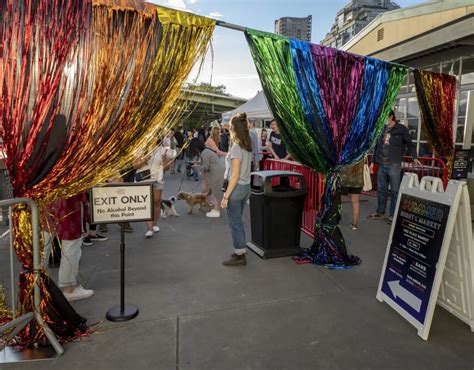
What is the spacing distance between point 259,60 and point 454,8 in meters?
9.55

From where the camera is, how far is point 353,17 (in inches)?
3029

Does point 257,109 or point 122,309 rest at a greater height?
point 257,109

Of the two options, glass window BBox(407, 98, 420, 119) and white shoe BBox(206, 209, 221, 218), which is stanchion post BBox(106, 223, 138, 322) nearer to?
white shoe BBox(206, 209, 221, 218)

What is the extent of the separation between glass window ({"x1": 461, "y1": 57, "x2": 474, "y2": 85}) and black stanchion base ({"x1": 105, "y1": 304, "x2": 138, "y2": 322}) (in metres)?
7.84

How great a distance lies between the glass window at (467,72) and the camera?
7.27 m

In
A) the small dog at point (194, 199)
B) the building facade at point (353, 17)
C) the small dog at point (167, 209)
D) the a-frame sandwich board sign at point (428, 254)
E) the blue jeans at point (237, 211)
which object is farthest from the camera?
the building facade at point (353, 17)

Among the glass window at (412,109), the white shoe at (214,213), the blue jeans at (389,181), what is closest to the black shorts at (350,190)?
the blue jeans at (389,181)

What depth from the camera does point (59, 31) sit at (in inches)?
88.7

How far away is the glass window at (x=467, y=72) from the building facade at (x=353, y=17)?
213 ft

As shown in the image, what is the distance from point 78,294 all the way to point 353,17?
8705 centimetres

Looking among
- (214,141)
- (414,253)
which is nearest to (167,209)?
(214,141)

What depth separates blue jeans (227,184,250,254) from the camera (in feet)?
13.2

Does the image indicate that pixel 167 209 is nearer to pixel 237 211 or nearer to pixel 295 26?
pixel 237 211

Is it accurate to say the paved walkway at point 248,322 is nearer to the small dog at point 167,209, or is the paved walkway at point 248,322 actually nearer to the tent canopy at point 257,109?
the small dog at point 167,209
